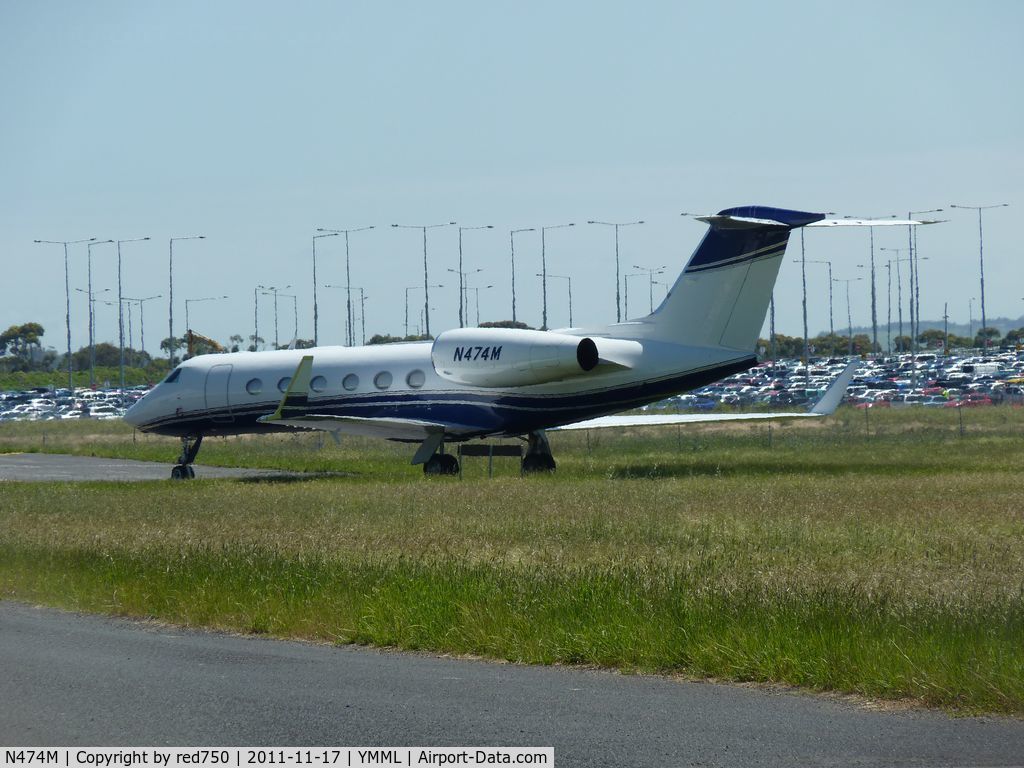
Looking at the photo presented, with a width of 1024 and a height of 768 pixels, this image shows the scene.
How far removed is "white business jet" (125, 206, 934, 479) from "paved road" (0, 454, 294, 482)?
4.86ft

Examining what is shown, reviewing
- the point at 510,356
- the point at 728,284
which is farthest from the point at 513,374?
the point at 728,284

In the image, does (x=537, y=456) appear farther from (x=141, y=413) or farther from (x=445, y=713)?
(x=445, y=713)

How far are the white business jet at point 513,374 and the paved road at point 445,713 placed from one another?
19.7 m

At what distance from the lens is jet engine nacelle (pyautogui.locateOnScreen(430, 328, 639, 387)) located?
3064 cm

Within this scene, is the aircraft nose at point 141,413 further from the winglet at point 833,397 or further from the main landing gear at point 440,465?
the winglet at point 833,397

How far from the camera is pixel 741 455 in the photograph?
3784cm

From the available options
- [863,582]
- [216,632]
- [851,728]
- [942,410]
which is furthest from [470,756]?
[942,410]

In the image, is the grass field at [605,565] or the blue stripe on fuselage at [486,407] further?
the blue stripe on fuselage at [486,407]

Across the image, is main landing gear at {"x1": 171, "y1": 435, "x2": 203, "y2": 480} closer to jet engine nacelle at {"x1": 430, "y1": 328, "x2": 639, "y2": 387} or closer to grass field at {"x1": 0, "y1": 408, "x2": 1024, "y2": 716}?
grass field at {"x1": 0, "y1": 408, "x2": 1024, "y2": 716}

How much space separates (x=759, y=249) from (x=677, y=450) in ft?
38.6

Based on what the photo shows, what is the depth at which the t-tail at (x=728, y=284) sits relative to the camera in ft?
97.7

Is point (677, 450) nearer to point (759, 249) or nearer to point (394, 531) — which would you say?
point (759, 249)

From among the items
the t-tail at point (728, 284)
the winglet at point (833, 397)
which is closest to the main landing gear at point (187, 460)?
the t-tail at point (728, 284)

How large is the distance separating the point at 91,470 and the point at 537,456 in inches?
535
